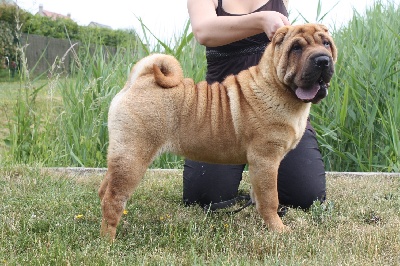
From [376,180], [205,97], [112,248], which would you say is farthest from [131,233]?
[376,180]

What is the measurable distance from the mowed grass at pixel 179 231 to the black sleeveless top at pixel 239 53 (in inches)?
36.8

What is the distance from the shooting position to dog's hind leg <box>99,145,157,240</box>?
2.48 m

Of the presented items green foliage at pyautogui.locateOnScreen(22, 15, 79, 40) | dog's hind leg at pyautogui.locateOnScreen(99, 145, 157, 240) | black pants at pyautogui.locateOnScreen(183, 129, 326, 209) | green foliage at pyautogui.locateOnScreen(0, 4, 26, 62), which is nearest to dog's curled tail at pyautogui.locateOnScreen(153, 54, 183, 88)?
dog's hind leg at pyautogui.locateOnScreen(99, 145, 157, 240)

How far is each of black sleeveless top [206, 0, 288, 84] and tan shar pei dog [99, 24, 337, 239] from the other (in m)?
0.74

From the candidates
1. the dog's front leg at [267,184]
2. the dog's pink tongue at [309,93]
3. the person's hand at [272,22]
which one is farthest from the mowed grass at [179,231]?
the person's hand at [272,22]

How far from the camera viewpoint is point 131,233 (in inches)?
106

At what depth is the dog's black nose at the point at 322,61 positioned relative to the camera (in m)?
2.38

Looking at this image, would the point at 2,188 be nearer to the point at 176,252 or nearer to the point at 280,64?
the point at 176,252

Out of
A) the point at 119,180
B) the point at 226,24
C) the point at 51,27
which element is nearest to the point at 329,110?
the point at 226,24

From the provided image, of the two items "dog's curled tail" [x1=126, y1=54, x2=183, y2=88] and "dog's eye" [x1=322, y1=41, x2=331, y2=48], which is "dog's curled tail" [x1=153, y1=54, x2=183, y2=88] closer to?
"dog's curled tail" [x1=126, y1=54, x2=183, y2=88]

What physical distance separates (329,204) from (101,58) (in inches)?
111

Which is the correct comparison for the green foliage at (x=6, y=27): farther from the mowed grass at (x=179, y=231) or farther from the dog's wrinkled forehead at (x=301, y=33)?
the dog's wrinkled forehead at (x=301, y=33)

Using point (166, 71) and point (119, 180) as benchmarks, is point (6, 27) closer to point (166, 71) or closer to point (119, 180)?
point (166, 71)

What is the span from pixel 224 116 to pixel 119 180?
61 centimetres
